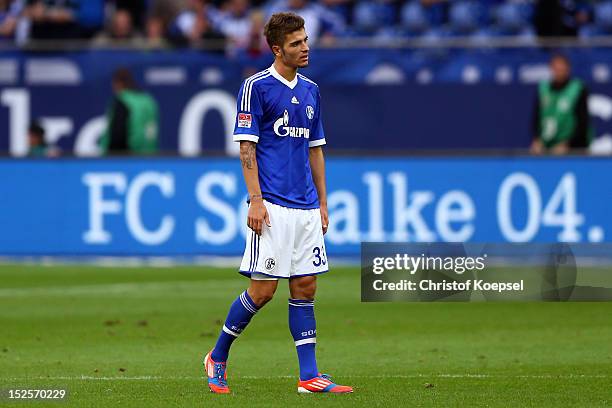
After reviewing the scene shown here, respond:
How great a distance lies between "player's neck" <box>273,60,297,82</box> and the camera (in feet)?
29.0

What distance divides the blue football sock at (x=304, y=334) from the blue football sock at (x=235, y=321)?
0.79 feet

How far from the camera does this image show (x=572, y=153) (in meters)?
18.5

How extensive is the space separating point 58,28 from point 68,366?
13582 millimetres

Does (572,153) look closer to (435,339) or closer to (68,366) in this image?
(435,339)

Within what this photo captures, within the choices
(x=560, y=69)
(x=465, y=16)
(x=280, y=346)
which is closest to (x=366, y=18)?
(x=465, y=16)

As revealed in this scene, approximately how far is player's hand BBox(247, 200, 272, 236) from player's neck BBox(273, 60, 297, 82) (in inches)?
31.3

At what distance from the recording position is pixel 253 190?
8680 mm

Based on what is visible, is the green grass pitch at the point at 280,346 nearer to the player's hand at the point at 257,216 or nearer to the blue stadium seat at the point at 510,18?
the player's hand at the point at 257,216

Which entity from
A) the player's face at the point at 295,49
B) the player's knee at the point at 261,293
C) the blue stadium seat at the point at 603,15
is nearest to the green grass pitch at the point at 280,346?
the player's knee at the point at 261,293

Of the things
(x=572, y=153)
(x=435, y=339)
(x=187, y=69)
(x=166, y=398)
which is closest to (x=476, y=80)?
(x=572, y=153)

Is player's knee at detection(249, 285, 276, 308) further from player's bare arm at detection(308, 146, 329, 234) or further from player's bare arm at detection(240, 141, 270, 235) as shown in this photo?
player's bare arm at detection(308, 146, 329, 234)

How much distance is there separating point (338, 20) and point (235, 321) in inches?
571

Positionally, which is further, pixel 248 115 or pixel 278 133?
pixel 278 133

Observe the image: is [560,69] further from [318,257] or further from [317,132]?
[318,257]
